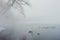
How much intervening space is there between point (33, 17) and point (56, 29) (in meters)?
0.33

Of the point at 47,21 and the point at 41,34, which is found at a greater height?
the point at 47,21

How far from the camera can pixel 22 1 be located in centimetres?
135

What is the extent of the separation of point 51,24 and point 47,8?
21 centimetres

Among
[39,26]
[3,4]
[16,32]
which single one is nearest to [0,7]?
[3,4]

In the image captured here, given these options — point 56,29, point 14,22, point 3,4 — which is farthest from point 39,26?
point 3,4

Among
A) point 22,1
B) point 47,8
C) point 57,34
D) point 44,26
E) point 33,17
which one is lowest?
point 57,34

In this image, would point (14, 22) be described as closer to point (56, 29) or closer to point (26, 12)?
point (26, 12)

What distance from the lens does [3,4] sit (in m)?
1.36

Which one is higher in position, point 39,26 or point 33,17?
point 33,17

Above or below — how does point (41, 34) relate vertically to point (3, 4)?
below

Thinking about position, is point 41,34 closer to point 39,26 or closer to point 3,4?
point 39,26

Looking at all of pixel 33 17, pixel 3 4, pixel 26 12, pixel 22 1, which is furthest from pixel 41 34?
pixel 3 4

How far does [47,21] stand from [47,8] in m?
0.17

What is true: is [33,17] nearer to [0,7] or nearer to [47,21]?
[47,21]
